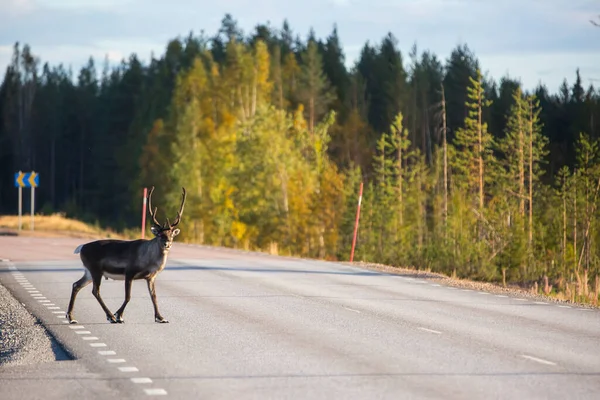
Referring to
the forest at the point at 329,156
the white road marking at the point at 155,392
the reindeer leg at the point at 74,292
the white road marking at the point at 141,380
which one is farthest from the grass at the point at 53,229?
the white road marking at the point at 155,392

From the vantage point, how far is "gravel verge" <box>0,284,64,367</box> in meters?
12.5

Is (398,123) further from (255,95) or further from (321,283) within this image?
(321,283)

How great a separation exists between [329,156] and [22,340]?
88509 mm

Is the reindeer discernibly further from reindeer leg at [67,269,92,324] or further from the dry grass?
the dry grass

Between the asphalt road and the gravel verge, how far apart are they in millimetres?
238

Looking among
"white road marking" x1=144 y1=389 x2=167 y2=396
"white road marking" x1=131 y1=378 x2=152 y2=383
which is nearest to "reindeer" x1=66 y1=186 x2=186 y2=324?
"white road marking" x1=131 y1=378 x2=152 y2=383

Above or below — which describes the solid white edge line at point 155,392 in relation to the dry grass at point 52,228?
below

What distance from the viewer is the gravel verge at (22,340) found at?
40.9 ft

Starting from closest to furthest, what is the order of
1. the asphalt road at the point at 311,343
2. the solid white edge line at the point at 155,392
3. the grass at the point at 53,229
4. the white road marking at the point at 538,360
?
the solid white edge line at the point at 155,392
the asphalt road at the point at 311,343
the white road marking at the point at 538,360
the grass at the point at 53,229

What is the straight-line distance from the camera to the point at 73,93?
15338 cm

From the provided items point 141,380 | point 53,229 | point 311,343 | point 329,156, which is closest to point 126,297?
point 311,343

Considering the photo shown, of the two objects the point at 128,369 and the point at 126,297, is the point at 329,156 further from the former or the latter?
the point at 128,369

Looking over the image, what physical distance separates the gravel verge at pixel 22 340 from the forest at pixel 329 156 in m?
11.6

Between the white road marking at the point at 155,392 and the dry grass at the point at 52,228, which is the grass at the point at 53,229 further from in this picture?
the white road marking at the point at 155,392
